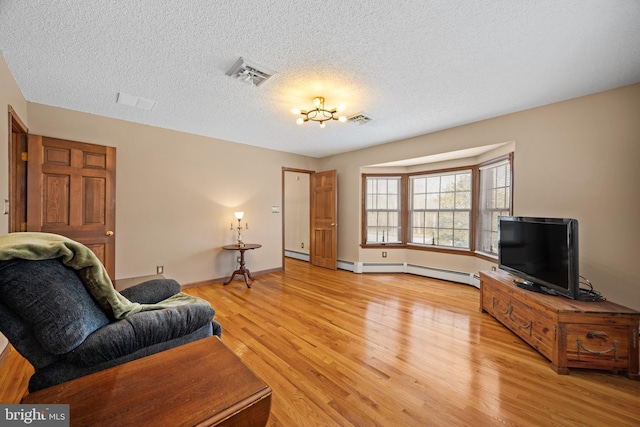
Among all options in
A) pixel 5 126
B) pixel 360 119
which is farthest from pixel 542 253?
pixel 5 126

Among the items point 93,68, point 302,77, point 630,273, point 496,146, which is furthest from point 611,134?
point 93,68

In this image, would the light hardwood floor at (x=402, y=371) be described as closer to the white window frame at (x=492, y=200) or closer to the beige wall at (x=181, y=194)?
the white window frame at (x=492, y=200)

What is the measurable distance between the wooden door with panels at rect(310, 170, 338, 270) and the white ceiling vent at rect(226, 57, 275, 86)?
10.1 feet

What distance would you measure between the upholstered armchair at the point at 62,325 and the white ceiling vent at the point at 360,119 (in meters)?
2.93

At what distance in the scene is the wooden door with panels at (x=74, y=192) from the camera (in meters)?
2.86

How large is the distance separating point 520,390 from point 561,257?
3.98 feet

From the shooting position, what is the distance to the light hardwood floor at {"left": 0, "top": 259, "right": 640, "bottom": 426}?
1.57m

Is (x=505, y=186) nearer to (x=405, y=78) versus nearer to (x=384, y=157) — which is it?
(x=384, y=157)

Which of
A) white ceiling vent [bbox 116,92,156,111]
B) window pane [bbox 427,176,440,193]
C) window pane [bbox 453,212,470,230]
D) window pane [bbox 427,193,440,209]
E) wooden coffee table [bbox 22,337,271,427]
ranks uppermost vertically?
white ceiling vent [bbox 116,92,156,111]

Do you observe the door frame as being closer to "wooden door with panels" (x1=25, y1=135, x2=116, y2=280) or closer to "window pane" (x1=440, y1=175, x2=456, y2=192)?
"wooden door with panels" (x1=25, y1=135, x2=116, y2=280)

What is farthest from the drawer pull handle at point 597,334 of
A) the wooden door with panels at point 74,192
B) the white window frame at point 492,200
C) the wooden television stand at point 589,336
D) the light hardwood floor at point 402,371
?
the wooden door with panels at point 74,192

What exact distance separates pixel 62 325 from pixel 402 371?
80.5 inches

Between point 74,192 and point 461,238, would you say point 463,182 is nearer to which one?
point 461,238

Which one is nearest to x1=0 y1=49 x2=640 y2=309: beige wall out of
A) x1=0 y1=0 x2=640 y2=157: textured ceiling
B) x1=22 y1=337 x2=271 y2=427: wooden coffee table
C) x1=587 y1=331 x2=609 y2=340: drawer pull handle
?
x1=0 y1=0 x2=640 y2=157: textured ceiling
